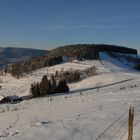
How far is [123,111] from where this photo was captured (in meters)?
25.7

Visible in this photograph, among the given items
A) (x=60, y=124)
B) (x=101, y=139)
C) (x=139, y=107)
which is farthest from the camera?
(x=139, y=107)

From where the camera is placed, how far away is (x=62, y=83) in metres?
94.0

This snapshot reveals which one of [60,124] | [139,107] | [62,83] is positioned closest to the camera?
[60,124]

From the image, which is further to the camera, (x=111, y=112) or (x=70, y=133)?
(x=111, y=112)

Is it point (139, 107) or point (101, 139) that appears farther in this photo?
point (139, 107)

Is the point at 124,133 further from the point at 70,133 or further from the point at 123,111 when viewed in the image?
the point at 123,111

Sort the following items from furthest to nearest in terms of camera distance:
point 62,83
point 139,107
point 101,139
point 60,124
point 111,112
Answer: point 62,83 → point 139,107 → point 111,112 → point 60,124 → point 101,139

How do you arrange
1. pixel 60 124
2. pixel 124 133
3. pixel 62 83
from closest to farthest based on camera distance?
1. pixel 124 133
2. pixel 60 124
3. pixel 62 83

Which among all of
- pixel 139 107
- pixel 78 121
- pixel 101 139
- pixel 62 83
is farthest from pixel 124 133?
pixel 62 83

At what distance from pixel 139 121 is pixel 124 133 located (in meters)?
3.23

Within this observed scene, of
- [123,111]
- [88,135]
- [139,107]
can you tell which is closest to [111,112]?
[123,111]

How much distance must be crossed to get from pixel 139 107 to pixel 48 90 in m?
70.6

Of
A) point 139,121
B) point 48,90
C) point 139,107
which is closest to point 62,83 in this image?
point 48,90

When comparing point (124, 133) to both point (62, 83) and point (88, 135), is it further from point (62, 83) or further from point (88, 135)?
point (62, 83)
